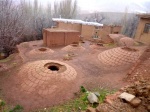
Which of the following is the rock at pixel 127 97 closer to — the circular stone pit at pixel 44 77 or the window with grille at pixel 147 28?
the circular stone pit at pixel 44 77

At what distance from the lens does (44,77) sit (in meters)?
8.91

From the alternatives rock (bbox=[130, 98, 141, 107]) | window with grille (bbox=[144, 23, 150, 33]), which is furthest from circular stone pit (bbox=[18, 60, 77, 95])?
window with grille (bbox=[144, 23, 150, 33])

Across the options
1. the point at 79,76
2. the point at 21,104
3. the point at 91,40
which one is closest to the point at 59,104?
the point at 21,104

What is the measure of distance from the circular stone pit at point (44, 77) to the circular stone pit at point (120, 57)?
3267mm

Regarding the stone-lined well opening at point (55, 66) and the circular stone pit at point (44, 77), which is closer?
the circular stone pit at point (44, 77)

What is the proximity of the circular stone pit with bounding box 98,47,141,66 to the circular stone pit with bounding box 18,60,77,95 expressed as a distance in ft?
10.7

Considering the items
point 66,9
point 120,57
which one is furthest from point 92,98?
point 66,9

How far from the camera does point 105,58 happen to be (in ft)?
39.7

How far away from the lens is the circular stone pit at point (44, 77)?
848cm

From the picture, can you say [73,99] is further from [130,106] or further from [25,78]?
[130,106]

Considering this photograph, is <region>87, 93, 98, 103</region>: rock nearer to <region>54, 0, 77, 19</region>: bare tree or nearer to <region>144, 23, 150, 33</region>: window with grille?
<region>144, 23, 150, 33</region>: window with grille

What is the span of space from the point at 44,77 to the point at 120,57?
6.03m

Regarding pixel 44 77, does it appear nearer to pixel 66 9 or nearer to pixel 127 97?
pixel 127 97

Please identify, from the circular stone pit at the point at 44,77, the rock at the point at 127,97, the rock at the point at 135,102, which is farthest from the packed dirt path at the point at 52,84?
the rock at the point at 135,102
